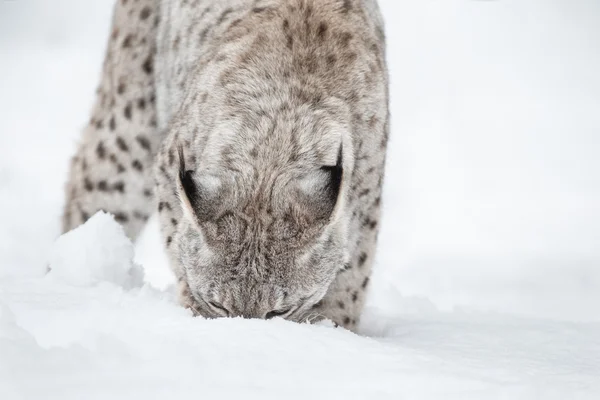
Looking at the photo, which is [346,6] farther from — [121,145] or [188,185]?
[121,145]

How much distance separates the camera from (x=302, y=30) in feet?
17.2

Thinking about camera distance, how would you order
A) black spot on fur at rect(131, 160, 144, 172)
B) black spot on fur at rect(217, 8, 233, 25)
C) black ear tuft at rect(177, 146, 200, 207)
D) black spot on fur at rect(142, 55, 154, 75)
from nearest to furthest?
black ear tuft at rect(177, 146, 200, 207) → black spot on fur at rect(217, 8, 233, 25) → black spot on fur at rect(131, 160, 144, 172) → black spot on fur at rect(142, 55, 154, 75)

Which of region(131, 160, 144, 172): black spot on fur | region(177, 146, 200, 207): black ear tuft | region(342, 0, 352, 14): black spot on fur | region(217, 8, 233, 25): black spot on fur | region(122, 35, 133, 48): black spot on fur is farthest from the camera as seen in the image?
region(122, 35, 133, 48): black spot on fur

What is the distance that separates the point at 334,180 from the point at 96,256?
173 centimetres

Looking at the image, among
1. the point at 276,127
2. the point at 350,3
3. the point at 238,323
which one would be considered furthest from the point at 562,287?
the point at 238,323

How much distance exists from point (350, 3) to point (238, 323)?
2.27 m

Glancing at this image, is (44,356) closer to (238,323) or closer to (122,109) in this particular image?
(238,323)

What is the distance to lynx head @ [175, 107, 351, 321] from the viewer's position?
4.46 m

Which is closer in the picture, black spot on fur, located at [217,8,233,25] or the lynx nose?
the lynx nose

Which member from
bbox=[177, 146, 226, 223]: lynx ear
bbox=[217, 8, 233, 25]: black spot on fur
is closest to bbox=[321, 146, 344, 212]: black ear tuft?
bbox=[177, 146, 226, 223]: lynx ear

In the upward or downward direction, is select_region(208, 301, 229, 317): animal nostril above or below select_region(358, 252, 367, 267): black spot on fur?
below

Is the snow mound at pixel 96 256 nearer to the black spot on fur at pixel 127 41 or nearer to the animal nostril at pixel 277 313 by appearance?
the animal nostril at pixel 277 313

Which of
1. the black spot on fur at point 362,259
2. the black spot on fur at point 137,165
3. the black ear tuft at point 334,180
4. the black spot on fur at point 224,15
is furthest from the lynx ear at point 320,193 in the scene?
the black spot on fur at point 137,165

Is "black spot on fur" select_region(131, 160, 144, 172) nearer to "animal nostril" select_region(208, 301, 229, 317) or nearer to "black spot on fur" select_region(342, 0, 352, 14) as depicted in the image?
"black spot on fur" select_region(342, 0, 352, 14)
